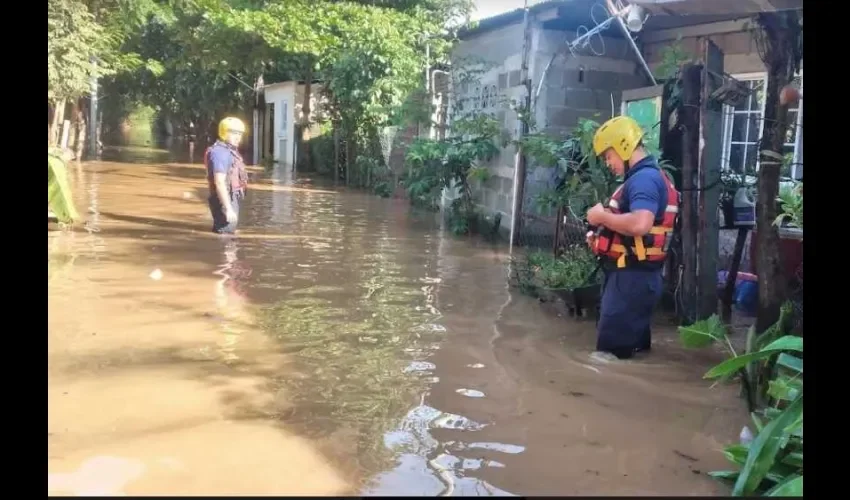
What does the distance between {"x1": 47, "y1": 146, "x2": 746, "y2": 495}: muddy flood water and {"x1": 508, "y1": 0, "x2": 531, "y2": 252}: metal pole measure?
2.05 meters

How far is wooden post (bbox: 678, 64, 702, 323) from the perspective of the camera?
6398 mm

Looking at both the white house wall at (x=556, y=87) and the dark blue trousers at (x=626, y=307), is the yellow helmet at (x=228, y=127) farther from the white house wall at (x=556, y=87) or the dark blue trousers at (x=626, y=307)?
the dark blue trousers at (x=626, y=307)

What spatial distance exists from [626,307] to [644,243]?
18.6 inches

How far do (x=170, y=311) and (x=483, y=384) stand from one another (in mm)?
2950

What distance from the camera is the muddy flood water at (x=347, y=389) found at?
3613mm

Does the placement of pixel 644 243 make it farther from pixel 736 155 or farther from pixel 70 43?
pixel 70 43

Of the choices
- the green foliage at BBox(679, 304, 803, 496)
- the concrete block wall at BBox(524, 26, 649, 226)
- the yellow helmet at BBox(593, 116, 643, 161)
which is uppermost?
the concrete block wall at BBox(524, 26, 649, 226)

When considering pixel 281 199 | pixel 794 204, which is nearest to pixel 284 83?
pixel 281 199

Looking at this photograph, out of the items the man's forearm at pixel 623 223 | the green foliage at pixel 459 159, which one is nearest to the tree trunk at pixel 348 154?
the green foliage at pixel 459 159

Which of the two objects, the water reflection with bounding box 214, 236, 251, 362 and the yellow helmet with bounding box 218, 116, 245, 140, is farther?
the yellow helmet with bounding box 218, 116, 245, 140

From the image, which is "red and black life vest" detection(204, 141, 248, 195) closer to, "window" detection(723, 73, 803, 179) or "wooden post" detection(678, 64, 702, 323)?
"wooden post" detection(678, 64, 702, 323)

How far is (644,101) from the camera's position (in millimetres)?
7473

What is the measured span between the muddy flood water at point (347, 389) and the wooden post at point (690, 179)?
1.69 feet

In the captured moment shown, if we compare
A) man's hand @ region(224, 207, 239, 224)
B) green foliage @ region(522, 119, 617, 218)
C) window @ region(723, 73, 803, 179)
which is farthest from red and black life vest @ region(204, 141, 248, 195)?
window @ region(723, 73, 803, 179)
